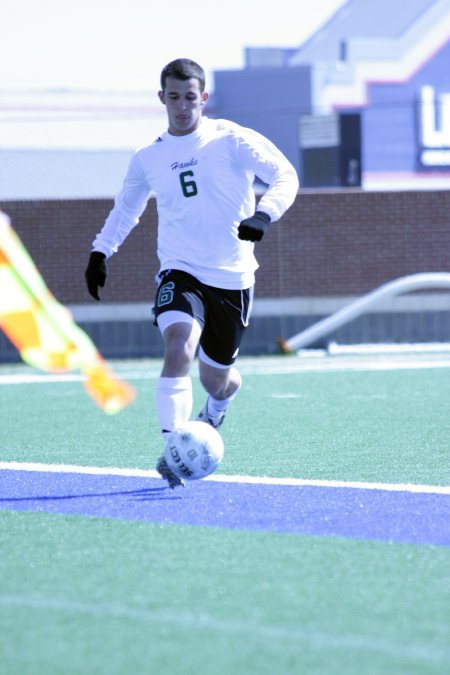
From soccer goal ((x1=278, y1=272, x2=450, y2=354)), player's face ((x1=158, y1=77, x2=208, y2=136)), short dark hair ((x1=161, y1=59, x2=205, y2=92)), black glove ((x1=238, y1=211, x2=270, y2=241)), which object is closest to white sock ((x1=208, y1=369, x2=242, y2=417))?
black glove ((x1=238, y1=211, x2=270, y2=241))

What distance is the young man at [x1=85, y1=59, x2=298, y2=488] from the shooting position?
765 cm

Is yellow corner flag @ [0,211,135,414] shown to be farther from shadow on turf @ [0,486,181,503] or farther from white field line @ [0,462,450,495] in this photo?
white field line @ [0,462,450,495]

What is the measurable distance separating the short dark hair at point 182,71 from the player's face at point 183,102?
27mm

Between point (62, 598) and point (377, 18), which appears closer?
point (62, 598)

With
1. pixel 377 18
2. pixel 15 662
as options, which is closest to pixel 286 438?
pixel 15 662

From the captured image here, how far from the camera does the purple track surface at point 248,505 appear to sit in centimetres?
616

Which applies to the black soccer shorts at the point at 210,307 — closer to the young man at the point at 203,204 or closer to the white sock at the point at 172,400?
the young man at the point at 203,204

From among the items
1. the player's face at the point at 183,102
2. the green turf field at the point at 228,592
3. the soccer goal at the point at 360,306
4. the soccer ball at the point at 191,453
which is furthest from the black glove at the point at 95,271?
the soccer goal at the point at 360,306

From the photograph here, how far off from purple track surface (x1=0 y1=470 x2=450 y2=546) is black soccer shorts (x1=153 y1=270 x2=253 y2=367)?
0.85 meters

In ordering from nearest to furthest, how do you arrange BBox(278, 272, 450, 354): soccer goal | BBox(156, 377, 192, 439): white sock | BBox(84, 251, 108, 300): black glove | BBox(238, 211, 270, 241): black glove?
BBox(238, 211, 270, 241): black glove, BBox(156, 377, 192, 439): white sock, BBox(84, 251, 108, 300): black glove, BBox(278, 272, 450, 354): soccer goal

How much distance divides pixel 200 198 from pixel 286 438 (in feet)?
8.58

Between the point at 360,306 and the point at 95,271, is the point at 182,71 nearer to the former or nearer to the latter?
the point at 95,271

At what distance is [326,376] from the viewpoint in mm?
15750

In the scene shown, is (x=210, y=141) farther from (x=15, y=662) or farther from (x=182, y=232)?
(x=15, y=662)
